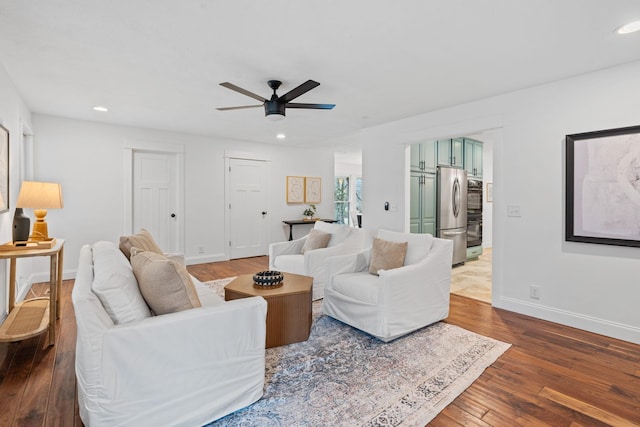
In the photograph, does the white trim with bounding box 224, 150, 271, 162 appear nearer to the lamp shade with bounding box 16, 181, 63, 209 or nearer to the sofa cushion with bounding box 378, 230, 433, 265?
the lamp shade with bounding box 16, 181, 63, 209

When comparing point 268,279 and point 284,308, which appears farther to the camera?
point 268,279

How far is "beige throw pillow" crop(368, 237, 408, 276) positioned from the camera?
9.73ft

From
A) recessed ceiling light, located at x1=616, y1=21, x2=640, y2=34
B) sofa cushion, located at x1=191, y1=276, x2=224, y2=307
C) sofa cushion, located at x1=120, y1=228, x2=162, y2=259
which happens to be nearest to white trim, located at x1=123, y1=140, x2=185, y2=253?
sofa cushion, located at x1=120, y1=228, x2=162, y2=259

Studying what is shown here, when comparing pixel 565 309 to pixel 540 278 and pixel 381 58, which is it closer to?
pixel 540 278

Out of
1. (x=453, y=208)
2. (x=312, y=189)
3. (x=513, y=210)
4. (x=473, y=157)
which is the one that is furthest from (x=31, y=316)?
(x=473, y=157)

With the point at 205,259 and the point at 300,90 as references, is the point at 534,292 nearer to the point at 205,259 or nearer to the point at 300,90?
the point at 300,90

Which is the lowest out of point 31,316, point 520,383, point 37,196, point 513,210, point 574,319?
point 520,383

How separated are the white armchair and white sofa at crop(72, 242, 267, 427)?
3.59 feet

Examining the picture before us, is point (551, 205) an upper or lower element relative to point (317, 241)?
upper

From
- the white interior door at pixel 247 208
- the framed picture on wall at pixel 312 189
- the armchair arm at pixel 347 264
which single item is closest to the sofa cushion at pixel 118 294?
the armchair arm at pixel 347 264

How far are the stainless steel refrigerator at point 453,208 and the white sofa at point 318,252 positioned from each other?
1512 millimetres

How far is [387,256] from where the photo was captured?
9.88ft

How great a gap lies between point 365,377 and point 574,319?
2.24 m

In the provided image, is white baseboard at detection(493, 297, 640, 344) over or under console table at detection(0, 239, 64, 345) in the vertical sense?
under
